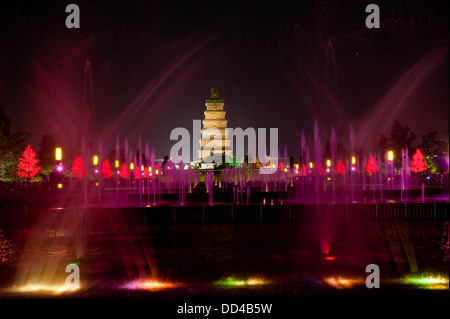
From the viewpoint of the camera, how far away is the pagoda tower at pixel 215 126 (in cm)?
12825

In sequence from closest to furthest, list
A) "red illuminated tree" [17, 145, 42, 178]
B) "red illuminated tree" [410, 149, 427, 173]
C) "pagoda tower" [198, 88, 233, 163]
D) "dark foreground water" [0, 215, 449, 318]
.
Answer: "dark foreground water" [0, 215, 449, 318], "red illuminated tree" [17, 145, 42, 178], "red illuminated tree" [410, 149, 427, 173], "pagoda tower" [198, 88, 233, 163]

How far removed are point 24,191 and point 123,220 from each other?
69.8 feet

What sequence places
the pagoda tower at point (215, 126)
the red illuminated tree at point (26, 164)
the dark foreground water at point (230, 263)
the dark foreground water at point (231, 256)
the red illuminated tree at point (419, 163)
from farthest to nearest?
1. the pagoda tower at point (215, 126)
2. the red illuminated tree at point (419, 163)
3. the red illuminated tree at point (26, 164)
4. the dark foreground water at point (231, 256)
5. the dark foreground water at point (230, 263)

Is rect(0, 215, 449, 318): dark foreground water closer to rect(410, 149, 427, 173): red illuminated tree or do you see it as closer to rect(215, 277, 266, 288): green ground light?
rect(215, 277, 266, 288): green ground light

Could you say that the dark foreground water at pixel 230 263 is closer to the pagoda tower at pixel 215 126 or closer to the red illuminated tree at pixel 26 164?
the red illuminated tree at pixel 26 164

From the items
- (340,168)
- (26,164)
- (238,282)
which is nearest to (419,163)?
(340,168)

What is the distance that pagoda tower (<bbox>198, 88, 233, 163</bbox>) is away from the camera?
128250 millimetres

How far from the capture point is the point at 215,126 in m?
132

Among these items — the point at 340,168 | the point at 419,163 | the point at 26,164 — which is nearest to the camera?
the point at 26,164

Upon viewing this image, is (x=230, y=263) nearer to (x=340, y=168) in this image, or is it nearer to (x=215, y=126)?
(x=340, y=168)

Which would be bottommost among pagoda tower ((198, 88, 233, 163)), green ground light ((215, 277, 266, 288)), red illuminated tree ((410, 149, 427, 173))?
green ground light ((215, 277, 266, 288))

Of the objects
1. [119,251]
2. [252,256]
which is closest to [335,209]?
[252,256]

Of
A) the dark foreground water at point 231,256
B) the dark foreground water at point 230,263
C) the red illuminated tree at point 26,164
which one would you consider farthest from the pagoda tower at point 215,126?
the dark foreground water at point 230,263

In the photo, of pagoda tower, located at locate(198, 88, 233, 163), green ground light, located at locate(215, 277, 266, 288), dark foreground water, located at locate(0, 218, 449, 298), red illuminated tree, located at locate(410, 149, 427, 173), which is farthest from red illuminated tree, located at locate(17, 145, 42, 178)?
pagoda tower, located at locate(198, 88, 233, 163)
